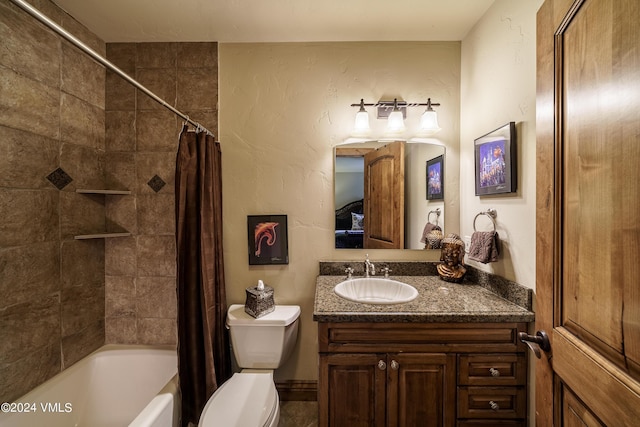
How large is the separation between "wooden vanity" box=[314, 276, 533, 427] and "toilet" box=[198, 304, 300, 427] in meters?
0.32

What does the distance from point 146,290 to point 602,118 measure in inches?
93.3

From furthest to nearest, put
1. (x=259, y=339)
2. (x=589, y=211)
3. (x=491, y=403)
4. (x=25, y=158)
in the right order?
1. (x=259, y=339)
2. (x=25, y=158)
3. (x=491, y=403)
4. (x=589, y=211)

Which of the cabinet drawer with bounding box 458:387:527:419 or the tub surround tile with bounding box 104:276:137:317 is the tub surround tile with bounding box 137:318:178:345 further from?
the cabinet drawer with bounding box 458:387:527:419

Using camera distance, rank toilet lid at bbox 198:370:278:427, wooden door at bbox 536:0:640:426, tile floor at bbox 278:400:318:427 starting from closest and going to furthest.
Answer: wooden door at bbox 536:0:640:426 → toilet lid at bbox 198:370:278:427 → tile floor at bbox 278:400:318:427

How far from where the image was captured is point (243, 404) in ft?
4.26

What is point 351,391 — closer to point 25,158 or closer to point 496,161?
point 496,161

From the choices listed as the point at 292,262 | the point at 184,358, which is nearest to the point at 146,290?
the point at 184,358

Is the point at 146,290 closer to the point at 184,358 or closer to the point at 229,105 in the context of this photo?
the point at 184,358

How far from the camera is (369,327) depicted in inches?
49.1

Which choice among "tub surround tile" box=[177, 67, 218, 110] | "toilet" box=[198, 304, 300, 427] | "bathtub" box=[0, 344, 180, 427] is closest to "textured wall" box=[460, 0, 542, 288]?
"toilet" box=[198, 304, 300, 427]

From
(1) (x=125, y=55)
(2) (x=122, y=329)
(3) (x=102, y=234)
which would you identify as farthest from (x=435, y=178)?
(2) (x=122, y=329)

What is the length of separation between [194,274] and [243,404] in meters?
0.71

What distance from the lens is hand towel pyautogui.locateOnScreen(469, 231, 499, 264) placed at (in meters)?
1.39

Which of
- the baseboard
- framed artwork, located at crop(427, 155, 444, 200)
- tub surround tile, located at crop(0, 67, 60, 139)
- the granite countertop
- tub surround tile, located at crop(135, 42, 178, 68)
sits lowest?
the baseboard
